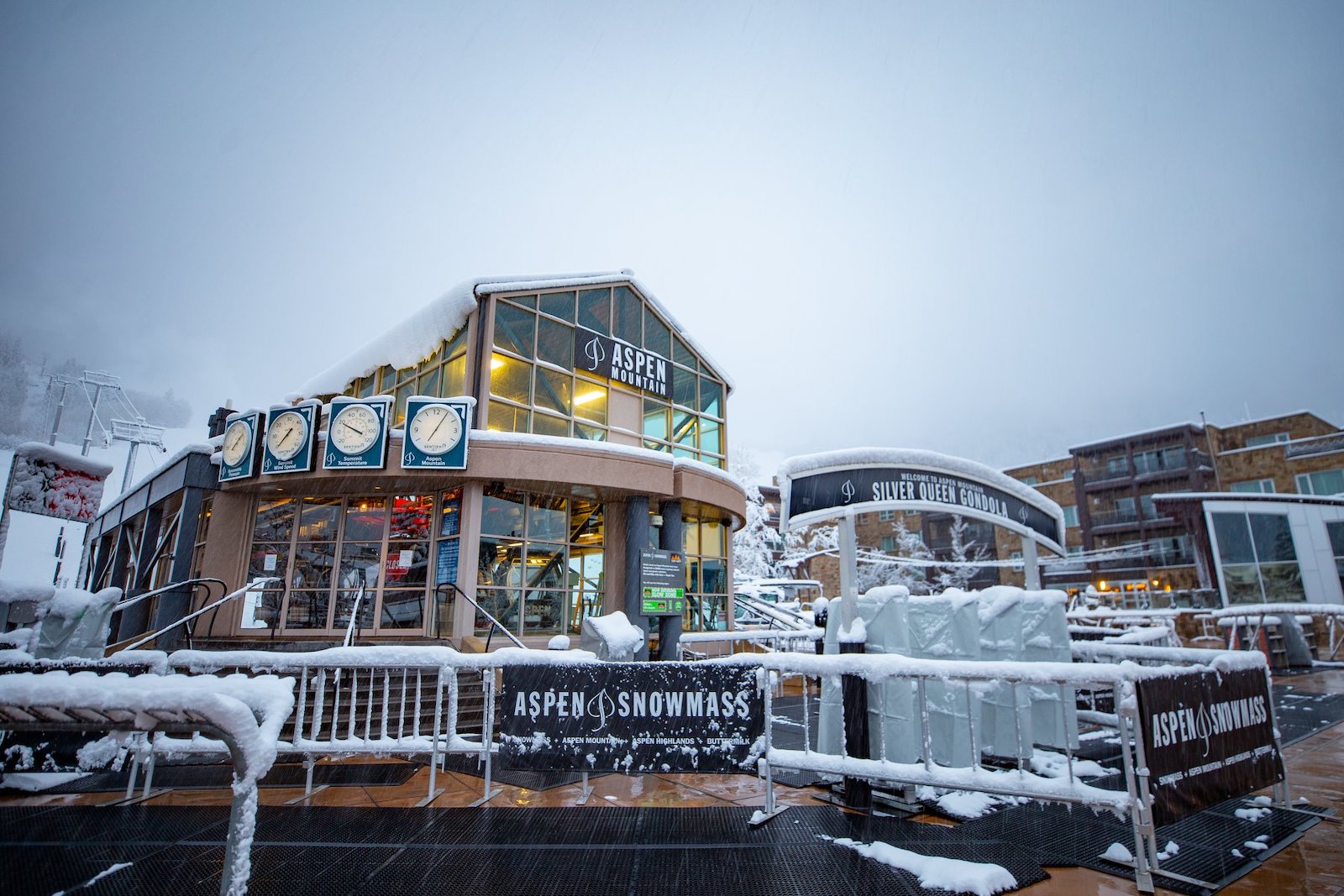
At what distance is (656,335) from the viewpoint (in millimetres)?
17750

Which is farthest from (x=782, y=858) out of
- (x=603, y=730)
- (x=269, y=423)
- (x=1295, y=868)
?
(x=269, y=423)

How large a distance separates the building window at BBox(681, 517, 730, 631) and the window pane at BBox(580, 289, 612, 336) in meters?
5.49

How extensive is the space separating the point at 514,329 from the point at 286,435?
16.9 feet

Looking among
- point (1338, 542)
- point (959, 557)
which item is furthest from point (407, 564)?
point (959, 557)

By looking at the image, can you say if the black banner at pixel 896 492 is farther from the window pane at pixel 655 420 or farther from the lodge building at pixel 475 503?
the window pane at pixel 655 420

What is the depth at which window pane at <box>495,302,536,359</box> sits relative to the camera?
47.3ft

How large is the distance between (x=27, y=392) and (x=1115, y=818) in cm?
1027

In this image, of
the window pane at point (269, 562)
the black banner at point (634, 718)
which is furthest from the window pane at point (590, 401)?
the black banner at point (634, 718)

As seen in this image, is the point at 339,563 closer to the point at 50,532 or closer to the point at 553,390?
the point at 553,390

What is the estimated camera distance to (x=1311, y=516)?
2608cm

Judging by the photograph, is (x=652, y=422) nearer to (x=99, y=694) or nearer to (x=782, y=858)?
(x=782, y=858)

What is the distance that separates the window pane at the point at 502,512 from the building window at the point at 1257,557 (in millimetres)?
29655

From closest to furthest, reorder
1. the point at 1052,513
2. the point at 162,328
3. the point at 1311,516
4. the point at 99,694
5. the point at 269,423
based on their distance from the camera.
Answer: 1. the point at 99,694
2. the point at 1052,513
3. the point at 269,423
4. the point at 162,328
5. the point at 1311,516

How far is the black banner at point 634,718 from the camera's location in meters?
5.17
